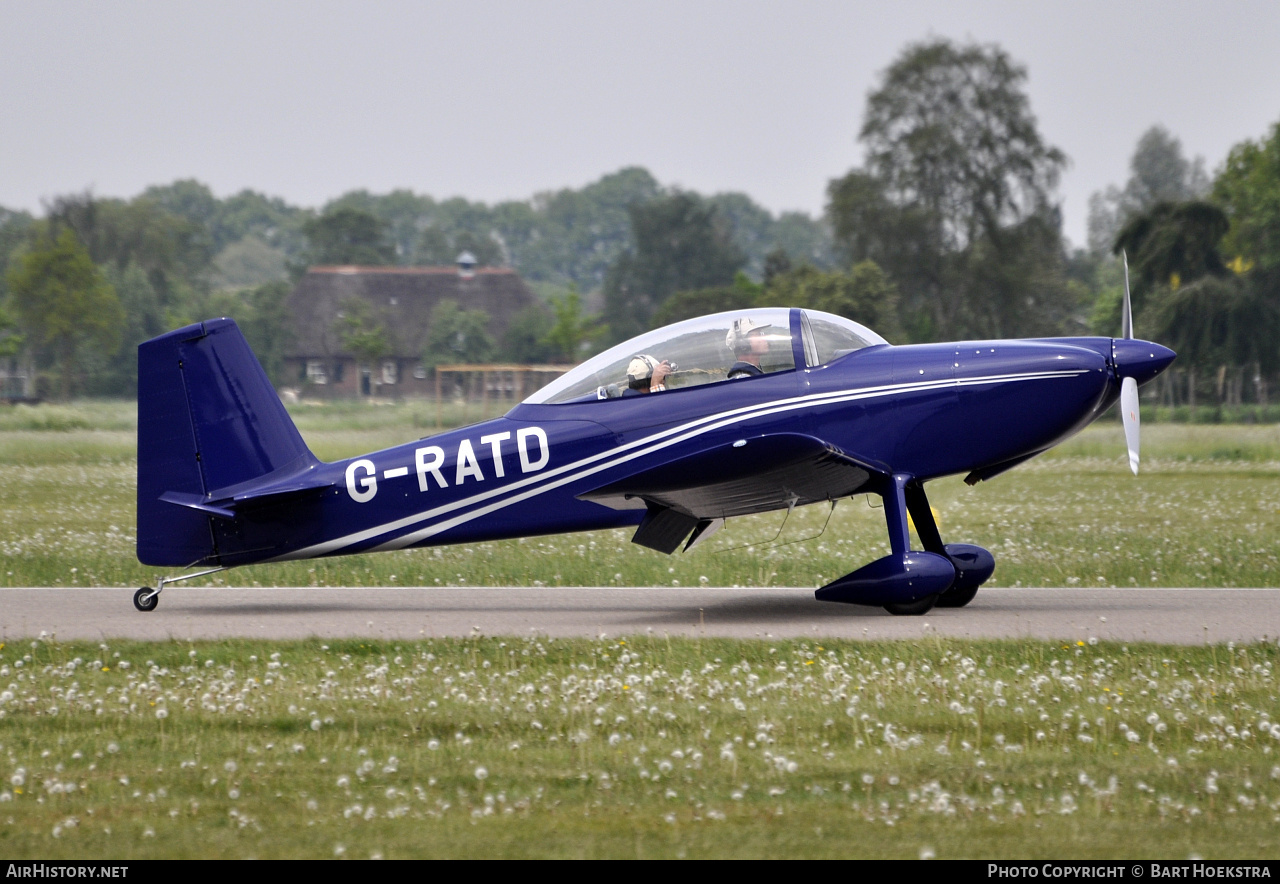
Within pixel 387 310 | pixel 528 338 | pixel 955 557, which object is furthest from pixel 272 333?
pixel 955 557

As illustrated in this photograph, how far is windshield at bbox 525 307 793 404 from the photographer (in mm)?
9297

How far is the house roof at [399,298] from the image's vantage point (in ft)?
250

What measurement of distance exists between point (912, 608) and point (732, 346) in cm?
231

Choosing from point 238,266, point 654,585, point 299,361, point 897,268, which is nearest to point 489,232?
point 238,266

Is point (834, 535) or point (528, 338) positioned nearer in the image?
point (834, 535)

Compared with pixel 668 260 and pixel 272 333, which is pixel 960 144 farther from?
pixel 272 333

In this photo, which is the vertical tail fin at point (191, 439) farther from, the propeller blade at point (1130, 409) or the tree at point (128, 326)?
the tree at point (128, 326)

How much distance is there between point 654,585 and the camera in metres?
11.7

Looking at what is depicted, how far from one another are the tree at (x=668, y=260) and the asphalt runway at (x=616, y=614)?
66758mm

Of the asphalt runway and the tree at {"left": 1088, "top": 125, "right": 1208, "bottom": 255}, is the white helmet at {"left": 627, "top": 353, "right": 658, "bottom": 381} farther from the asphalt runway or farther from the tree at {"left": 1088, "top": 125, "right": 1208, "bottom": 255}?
the tree at {"left": 1088, "top": 125, "right": 1208, "bottom": 255}

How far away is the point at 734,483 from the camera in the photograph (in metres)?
9.05

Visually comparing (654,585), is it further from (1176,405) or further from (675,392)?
(1176,405)

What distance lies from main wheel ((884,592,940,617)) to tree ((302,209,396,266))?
9659 centimetres

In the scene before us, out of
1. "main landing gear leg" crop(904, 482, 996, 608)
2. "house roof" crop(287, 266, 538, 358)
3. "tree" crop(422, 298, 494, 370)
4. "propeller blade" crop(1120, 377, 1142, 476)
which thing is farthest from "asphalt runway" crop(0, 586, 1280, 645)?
"house roof" crop(287, 266, 538, 358)
